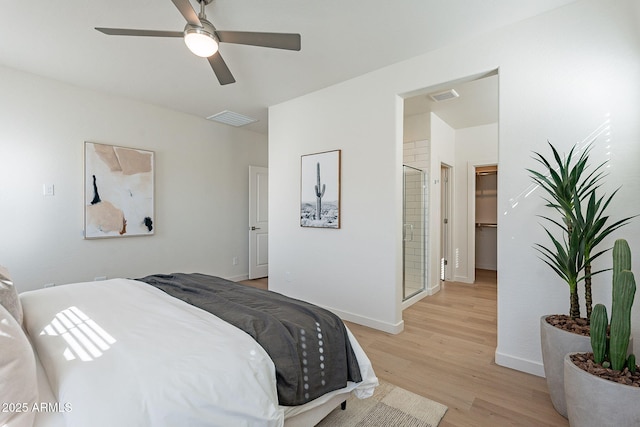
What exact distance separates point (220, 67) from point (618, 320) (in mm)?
2834

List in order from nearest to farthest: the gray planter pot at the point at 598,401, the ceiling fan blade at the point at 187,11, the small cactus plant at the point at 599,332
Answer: the gray planter pot at the point at 598,401 → the small cactus plant at the point at 599,332 → the ceiling fan blade at the point at 187,11

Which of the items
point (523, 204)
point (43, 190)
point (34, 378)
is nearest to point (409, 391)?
point (523, 204)

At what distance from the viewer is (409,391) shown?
202 cm

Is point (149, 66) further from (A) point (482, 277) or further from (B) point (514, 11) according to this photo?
(A) point (482, 277)

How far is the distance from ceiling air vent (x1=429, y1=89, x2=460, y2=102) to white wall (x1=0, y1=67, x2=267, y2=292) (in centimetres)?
312

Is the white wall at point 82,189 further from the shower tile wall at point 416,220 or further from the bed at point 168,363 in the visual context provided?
the shower tile wall at point 416,220

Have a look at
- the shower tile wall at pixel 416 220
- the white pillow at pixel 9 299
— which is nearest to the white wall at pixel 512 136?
the shower tile wall at pixel 416 220

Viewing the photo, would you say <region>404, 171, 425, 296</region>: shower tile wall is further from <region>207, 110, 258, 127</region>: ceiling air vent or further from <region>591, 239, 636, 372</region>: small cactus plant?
<region>207, 110, 258, 127</region>: ceiling air vent

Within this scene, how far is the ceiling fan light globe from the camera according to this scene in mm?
1882

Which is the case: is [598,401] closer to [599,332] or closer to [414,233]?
[599,332]

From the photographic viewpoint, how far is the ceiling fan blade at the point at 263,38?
1.91m

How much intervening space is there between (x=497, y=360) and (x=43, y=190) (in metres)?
4.70

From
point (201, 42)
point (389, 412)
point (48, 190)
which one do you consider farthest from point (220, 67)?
point (389, 412)

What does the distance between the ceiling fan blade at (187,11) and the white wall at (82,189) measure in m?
2.56
